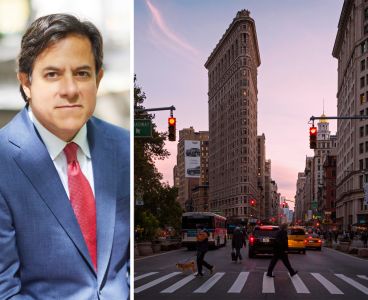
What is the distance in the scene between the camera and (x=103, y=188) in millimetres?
3863

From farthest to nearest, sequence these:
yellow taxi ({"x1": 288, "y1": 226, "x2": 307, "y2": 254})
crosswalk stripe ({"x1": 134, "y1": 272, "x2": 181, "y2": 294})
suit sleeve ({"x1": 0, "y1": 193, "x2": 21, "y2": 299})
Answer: yellow taxi ({"x1": 288, "y1": 226, "x2": 307, "y2": 254}), crosswalk stripe ({"x1": 134, "y1": 272, "x2": 181, "y2": 294}), suit sleeve ({"x1": 0, "y1": 193, "x2": 21, "y2": 299})

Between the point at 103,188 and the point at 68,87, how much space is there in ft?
2.24

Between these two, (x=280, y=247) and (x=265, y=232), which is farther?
(x=265, y=232)

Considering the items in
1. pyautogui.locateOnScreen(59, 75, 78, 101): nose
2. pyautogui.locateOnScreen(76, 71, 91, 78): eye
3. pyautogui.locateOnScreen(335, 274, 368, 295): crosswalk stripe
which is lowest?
pyautogui.locateOnScreen(335, 274, 368, 295): crosswalk stripe

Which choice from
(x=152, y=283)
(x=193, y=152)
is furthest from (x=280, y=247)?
(x=193, y=152)

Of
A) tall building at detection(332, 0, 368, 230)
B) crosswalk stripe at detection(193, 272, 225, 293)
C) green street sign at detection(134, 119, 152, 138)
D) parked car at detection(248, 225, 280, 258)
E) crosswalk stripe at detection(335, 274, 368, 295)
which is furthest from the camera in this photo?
tall building at detection(332, 0, 368, 230)

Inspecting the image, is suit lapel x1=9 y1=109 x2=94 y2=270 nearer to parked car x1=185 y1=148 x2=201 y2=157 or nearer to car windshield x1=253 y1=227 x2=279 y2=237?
parked car x1=185 y1=148 x2=201 y2=157

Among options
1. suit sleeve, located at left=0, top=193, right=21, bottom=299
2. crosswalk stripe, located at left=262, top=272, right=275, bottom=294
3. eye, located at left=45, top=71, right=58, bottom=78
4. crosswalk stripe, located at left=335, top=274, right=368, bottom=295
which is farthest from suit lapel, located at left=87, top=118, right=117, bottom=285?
crosswalk stripe, located at left=335, top=274, right=368, bottom=295

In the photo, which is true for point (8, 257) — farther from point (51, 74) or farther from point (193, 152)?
point (193, 152)

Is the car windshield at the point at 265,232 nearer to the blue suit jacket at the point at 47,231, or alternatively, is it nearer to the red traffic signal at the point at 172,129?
the red traffic signal at the point at 172,129

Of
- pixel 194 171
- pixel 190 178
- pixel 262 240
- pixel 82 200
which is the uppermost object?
pixel 190 178

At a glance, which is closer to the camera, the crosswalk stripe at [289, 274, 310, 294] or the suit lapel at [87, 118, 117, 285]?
the suit lapel at [87, 118, 117, 285]

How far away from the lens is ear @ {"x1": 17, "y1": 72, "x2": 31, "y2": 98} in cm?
372

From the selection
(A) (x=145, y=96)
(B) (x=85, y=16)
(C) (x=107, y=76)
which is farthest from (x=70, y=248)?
(A) (x=145, y=96)
